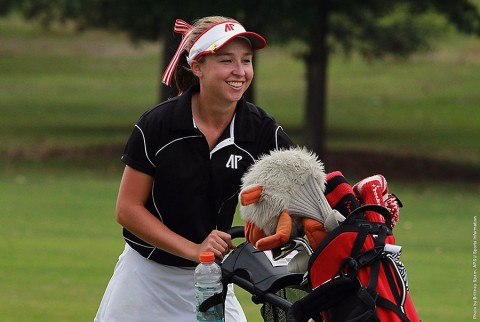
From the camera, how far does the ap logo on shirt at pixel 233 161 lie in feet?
15.7

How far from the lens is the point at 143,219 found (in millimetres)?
4754

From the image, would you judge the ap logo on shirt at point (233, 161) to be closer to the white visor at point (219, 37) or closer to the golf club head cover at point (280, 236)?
the white visor at point (219, 37)

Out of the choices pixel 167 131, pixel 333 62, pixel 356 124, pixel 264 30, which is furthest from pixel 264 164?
pixel 333 62

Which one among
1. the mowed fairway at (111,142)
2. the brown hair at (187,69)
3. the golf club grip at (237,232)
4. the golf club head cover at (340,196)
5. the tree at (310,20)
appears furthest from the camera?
the tree at (310,20)

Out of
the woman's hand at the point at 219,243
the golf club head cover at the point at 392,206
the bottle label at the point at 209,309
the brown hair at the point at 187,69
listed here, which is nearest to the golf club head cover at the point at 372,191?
the golf club head cover at the point at 392,206

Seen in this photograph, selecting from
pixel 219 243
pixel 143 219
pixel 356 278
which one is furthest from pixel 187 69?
pixel 356 278

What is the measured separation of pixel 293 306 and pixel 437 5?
19.0 meters

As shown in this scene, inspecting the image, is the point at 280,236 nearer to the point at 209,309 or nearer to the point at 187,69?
the point at 209,309

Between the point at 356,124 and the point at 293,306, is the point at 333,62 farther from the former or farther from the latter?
the point at 293,306

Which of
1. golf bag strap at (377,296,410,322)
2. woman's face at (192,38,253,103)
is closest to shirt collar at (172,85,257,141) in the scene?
woman's face at (192,38,253,103)

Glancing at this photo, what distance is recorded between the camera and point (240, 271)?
4379mm

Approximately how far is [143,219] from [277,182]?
34.8 inches

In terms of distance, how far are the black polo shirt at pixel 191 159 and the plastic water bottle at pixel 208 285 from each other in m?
0.51

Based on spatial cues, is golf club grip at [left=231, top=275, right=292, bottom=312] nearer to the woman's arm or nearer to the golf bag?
the golf bag
